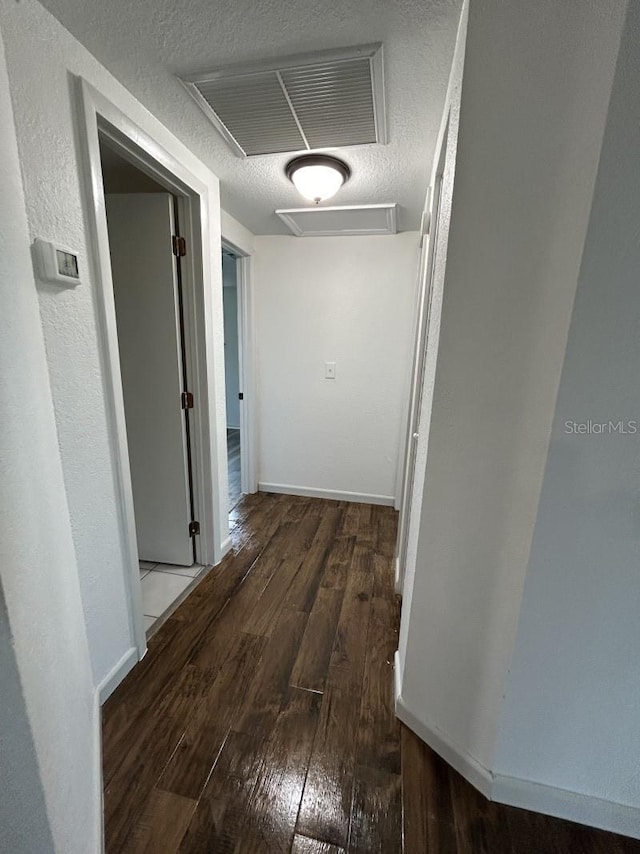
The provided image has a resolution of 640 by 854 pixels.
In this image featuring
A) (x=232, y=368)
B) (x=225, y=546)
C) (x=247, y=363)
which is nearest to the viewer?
(x=225, y=546)

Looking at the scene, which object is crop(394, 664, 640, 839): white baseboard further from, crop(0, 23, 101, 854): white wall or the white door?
the white door

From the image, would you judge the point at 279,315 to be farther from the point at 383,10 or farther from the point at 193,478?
the point at 383,10

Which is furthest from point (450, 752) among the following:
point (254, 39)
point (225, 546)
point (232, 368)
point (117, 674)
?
point (232, 368)

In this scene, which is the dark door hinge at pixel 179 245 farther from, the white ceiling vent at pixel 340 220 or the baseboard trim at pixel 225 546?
the baseboard trim at pixel 225 546

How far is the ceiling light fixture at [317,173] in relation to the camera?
5.28 ft

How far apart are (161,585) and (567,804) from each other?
6.19 feet

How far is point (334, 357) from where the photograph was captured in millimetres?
2820

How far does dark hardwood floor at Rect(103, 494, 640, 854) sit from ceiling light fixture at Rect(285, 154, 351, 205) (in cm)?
213

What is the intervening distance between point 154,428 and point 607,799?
226 centimetres

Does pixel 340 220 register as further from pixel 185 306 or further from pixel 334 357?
pixel 185 306

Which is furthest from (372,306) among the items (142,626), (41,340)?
(142,626)

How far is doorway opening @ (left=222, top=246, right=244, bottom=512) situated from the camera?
3.45 metres

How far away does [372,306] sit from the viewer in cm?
267

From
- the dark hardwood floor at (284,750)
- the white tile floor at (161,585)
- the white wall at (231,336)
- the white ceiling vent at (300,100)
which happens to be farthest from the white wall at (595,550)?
the white wall at (231,336)
